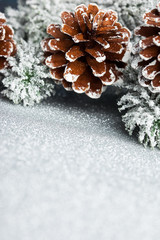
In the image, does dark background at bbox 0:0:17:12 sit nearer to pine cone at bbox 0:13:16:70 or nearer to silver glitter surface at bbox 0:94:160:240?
pine cone at bbox 0:13:16:70

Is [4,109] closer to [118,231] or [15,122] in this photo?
[15,122]

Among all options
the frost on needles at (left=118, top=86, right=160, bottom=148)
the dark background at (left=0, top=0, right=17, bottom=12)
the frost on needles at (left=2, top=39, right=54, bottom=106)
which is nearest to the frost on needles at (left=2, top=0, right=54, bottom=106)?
the frost on needles at (left=2, top=39, right=54, bottom=106)

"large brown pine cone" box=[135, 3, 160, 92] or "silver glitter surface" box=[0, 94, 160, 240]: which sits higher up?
"large brown pine cone" box=[135, 3, 160, 92]

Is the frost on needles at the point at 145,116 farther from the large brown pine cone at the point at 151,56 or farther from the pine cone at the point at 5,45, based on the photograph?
the pine cone at the point at 5,45

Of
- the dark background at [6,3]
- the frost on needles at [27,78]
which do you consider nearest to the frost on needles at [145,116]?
the frost on needles at [27,78]

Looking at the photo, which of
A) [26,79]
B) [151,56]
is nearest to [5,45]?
[26,79]

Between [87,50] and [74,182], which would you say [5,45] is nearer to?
[87,50]

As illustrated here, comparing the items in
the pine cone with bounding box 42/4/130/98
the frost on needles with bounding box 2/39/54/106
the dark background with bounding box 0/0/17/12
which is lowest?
the frost on needles with bounding box 2/39/54/106
